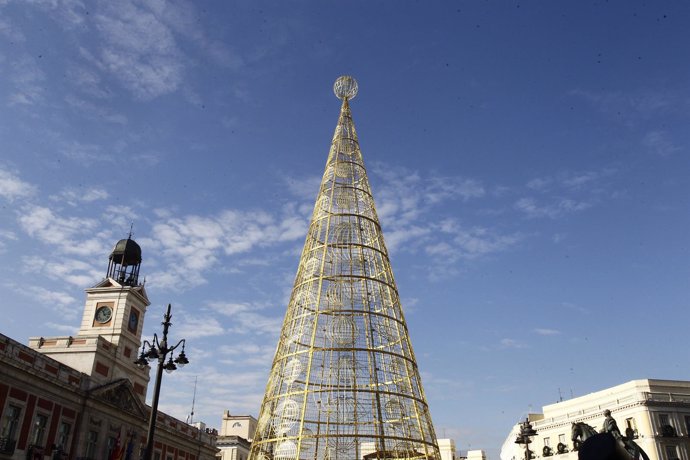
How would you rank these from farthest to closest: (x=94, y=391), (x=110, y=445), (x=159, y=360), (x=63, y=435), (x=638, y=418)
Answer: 1. (x=638, y=418)
2. (x=110, y=445)
3. (x=94, y=391)
4. (x=63, y=435)
5. (x=159, y=360)

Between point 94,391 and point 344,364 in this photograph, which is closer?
point 344,364

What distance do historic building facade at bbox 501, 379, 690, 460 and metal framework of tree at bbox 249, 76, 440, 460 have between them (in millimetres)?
29204

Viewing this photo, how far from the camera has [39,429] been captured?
32.0 m

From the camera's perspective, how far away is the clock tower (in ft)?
132

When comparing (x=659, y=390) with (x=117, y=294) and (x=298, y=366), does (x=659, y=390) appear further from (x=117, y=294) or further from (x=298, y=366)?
(x=117, y=294)

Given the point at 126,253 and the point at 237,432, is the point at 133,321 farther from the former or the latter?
the point at 237,432

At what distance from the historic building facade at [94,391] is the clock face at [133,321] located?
3.3 inches

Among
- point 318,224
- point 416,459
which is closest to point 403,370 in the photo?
point 416,459

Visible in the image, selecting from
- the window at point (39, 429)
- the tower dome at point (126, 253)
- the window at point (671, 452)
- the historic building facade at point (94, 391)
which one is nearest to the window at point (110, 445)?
the historic building facade at point (94, 391)

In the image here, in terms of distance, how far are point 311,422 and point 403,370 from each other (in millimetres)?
3798

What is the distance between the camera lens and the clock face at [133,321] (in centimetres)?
4672

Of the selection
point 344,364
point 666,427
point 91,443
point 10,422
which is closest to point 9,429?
point 10,422

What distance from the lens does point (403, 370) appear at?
2000 cm

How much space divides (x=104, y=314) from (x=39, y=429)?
14896 millimetres
